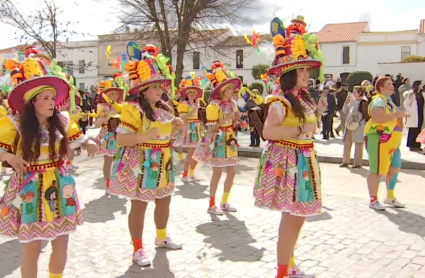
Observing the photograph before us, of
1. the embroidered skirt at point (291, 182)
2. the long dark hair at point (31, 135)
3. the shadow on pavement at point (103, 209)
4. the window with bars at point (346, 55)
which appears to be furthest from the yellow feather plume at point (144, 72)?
the window with bars at point (346, 55)

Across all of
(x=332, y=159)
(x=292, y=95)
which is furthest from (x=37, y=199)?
(x=332, y=159)

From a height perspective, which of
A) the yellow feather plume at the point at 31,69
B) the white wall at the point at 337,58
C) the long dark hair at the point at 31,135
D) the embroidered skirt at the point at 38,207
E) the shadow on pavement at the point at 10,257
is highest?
the white wall at the point at 337,58

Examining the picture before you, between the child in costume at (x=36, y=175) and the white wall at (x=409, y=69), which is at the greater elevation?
the white wall at (x=409, y=69)

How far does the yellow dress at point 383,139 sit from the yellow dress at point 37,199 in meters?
4.53

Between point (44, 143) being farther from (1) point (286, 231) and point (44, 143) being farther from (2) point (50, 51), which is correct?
(2) point (50, 51)

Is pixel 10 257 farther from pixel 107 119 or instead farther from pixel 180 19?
pixel 180 19

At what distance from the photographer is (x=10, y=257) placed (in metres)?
4.93

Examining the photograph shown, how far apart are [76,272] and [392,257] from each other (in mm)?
3225

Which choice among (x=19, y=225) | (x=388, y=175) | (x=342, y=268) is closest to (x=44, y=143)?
(x=19, y=225)

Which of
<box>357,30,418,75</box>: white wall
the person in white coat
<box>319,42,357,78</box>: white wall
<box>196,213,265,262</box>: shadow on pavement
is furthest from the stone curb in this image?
<box>357,30,418,75</box>: white wall

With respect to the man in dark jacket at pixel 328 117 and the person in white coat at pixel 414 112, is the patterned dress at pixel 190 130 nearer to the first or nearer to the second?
the person in white coat at pixel 414 112

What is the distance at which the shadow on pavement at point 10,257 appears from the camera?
15.0 ft

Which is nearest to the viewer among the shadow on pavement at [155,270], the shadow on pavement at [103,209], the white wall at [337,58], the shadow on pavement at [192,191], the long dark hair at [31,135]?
the long dark hair at [31,135]

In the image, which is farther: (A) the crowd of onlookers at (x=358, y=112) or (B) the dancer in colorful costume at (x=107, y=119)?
(A) the crowd of onlookers at (x=358, y=112)
